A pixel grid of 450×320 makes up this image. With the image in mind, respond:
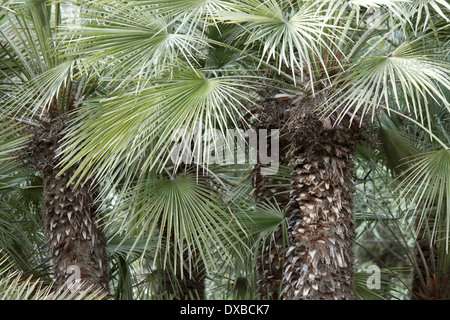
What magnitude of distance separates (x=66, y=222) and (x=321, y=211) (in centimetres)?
198

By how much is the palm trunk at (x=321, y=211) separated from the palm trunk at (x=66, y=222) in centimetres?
157

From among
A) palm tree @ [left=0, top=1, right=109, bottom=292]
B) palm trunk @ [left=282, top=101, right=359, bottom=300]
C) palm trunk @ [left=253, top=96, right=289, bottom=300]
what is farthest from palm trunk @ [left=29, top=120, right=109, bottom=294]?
palm trunk @ [left=282, top=101, right=359, bottom=300]

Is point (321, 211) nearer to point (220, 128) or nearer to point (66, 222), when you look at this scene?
point (220, 128)

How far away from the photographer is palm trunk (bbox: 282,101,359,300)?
354cm

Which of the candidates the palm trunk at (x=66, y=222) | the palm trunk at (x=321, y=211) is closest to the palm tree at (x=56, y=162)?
the palm trunk at (x=66, y=222)

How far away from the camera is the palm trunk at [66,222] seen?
412cm

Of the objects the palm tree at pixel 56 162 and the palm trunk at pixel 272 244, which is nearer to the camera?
the palm tree at pixel 56 162

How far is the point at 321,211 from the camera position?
3.61 meters

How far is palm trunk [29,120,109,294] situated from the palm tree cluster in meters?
0.01

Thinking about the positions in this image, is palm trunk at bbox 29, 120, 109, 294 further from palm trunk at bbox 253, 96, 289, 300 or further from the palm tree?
palm trunk at bbox 253, 96, 289, 300

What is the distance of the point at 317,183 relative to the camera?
11.9 feet

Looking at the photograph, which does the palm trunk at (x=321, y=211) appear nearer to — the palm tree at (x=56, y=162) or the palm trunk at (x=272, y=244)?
the palm trunk at (x=272, y=244)
